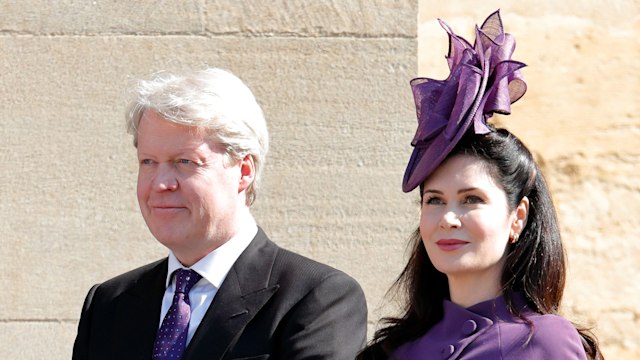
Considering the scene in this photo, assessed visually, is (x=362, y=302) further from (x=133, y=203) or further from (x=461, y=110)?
(x=133, y=203)

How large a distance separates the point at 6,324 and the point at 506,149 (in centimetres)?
222

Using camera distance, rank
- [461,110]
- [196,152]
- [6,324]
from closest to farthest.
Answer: [461,110] → [196,152] → [6,324]

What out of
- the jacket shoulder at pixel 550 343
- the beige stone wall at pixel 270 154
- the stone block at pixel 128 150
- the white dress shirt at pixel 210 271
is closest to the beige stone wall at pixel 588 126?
the beige stone wall at pixel 270 154

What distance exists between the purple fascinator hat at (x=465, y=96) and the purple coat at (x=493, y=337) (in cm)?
33

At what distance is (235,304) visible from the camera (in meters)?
3.06

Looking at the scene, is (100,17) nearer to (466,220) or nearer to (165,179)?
(165,179)

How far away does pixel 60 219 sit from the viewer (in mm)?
4301

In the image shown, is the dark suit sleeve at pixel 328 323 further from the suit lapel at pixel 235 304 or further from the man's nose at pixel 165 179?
the man's nose at pixel 165 179

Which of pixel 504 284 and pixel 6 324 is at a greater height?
pixel 504 284

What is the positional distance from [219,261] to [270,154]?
1210 mm

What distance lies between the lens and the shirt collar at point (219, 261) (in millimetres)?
3129

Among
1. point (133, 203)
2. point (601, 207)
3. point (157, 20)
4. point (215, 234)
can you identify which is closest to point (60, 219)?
point (133, 203)

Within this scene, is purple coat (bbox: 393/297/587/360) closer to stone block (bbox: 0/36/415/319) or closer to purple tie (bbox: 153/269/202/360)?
purple tie (bbox: 153/269/202/360)

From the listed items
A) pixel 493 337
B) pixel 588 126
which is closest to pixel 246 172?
pixel 493 337
